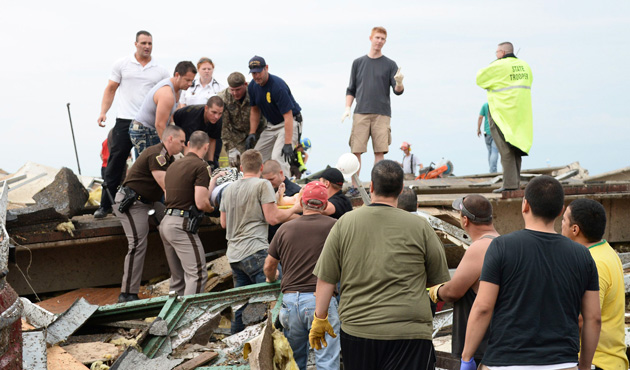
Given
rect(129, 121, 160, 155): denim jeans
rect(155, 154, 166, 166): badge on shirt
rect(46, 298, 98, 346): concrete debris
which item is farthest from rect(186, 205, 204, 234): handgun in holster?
rect(129, 121, 160, 155): denim jeans

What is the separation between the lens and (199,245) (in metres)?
7.38

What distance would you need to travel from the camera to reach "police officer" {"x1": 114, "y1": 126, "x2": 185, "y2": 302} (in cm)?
764

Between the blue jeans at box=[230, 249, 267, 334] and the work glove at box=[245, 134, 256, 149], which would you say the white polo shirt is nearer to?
the work glove at box=[245, 134, 256, 149]

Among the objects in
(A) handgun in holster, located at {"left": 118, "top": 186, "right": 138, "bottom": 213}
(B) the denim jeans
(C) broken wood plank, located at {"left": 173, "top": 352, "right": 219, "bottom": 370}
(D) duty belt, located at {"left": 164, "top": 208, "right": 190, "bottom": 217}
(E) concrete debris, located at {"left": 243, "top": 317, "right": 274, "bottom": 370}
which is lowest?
(C) broken wood plank, located at {"left": 173, "top": 352, "right": 219, "bottom": 370}

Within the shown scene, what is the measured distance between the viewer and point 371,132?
9836 millimetres

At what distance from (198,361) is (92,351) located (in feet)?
3.87

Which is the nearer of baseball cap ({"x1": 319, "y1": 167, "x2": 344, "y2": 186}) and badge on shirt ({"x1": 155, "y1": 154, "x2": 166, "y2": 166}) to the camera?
baseball cap ({"x1": 319, "y1": 167, "x2": 344, "y2": 186})

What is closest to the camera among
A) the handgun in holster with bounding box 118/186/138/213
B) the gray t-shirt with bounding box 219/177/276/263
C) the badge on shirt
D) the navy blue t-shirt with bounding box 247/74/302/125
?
the gray t-shirt with bounding box 219/177/276/263

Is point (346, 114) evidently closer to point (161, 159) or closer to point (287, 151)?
point (287, 151)

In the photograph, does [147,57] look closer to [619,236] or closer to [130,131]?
[130,131]

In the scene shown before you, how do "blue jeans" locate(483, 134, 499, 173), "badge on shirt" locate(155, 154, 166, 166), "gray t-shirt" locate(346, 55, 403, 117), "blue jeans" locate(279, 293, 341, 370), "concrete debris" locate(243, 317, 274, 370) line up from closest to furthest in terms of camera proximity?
"concrete debris" locate(243, 317, 274, 370), "blue jeans" locate(279, 293, 341, 370), "badge on shirt" locate(155, 154, 166, 166), "gray t-shirt" locate(346, 55, 403, 117), "blue jeans" locate(483, 134, 499, 173)

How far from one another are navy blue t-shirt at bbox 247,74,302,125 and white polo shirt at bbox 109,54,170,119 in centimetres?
137

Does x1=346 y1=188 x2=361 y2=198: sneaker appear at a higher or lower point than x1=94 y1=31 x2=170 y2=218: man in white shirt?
lower

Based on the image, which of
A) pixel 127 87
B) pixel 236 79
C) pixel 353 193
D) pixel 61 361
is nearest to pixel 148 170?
pixel 127 87
